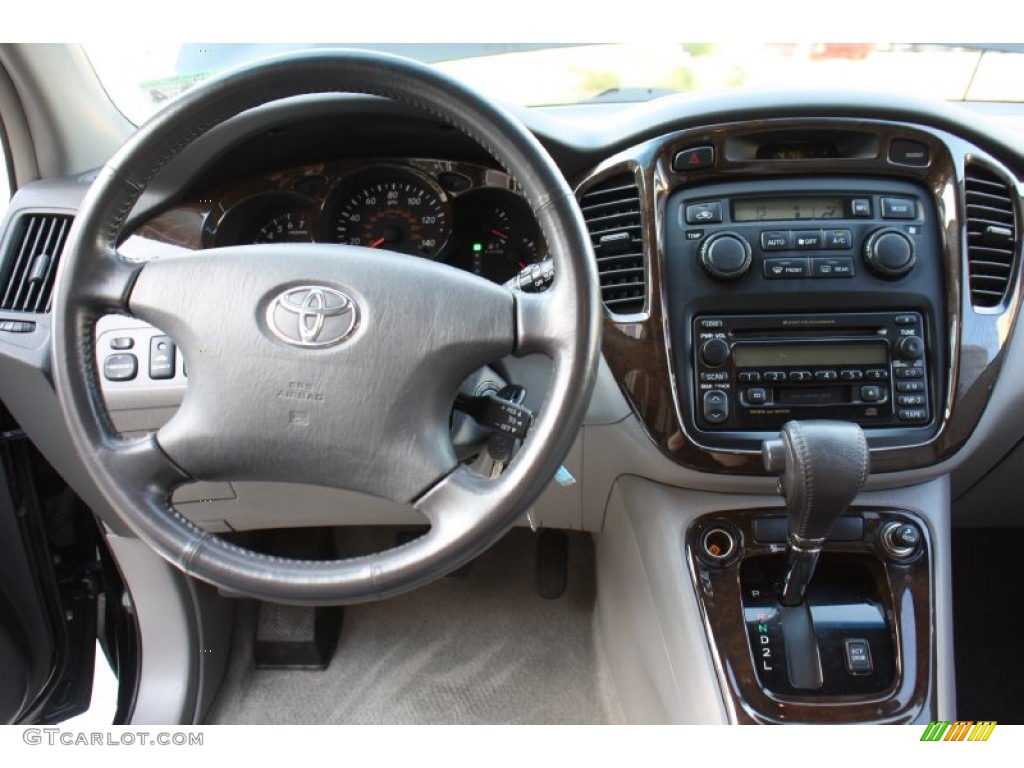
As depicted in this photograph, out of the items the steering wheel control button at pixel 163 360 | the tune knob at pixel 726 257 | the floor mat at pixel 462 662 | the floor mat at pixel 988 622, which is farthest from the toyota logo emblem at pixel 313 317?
the floor mat at pixel 988 622

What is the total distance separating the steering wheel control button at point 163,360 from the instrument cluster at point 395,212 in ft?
0.62

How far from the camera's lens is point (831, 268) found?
123 centimetres

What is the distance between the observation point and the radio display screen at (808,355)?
1243 millimetres

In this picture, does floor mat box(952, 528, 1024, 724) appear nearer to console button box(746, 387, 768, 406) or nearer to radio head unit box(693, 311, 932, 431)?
radio head unit box(693, 311, 932, 431)

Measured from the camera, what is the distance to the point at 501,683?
1.87 m

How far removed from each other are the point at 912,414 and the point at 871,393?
8 centimetres

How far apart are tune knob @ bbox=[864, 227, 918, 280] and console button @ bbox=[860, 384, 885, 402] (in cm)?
18

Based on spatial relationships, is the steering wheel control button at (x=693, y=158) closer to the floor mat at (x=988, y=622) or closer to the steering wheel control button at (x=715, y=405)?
the steering wheel control button at (x=715, y=405)

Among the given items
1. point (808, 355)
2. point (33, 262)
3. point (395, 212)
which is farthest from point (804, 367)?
point (33, 262)

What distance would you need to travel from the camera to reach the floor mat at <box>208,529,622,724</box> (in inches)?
72.2

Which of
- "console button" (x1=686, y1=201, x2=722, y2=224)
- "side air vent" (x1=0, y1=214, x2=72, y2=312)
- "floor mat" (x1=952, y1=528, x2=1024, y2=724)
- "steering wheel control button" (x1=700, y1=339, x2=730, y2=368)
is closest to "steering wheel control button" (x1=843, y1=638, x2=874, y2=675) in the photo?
"steering wheel control button" (x1=700, y1=339, x2=730, y2=368)

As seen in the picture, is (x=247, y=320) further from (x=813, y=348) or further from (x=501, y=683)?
(x=501, y=683)

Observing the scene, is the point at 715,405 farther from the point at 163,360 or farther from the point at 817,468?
the point at 163,360

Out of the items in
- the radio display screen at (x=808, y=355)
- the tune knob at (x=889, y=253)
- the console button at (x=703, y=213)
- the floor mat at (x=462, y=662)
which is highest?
Result: the console button at (x=703, y=213)
